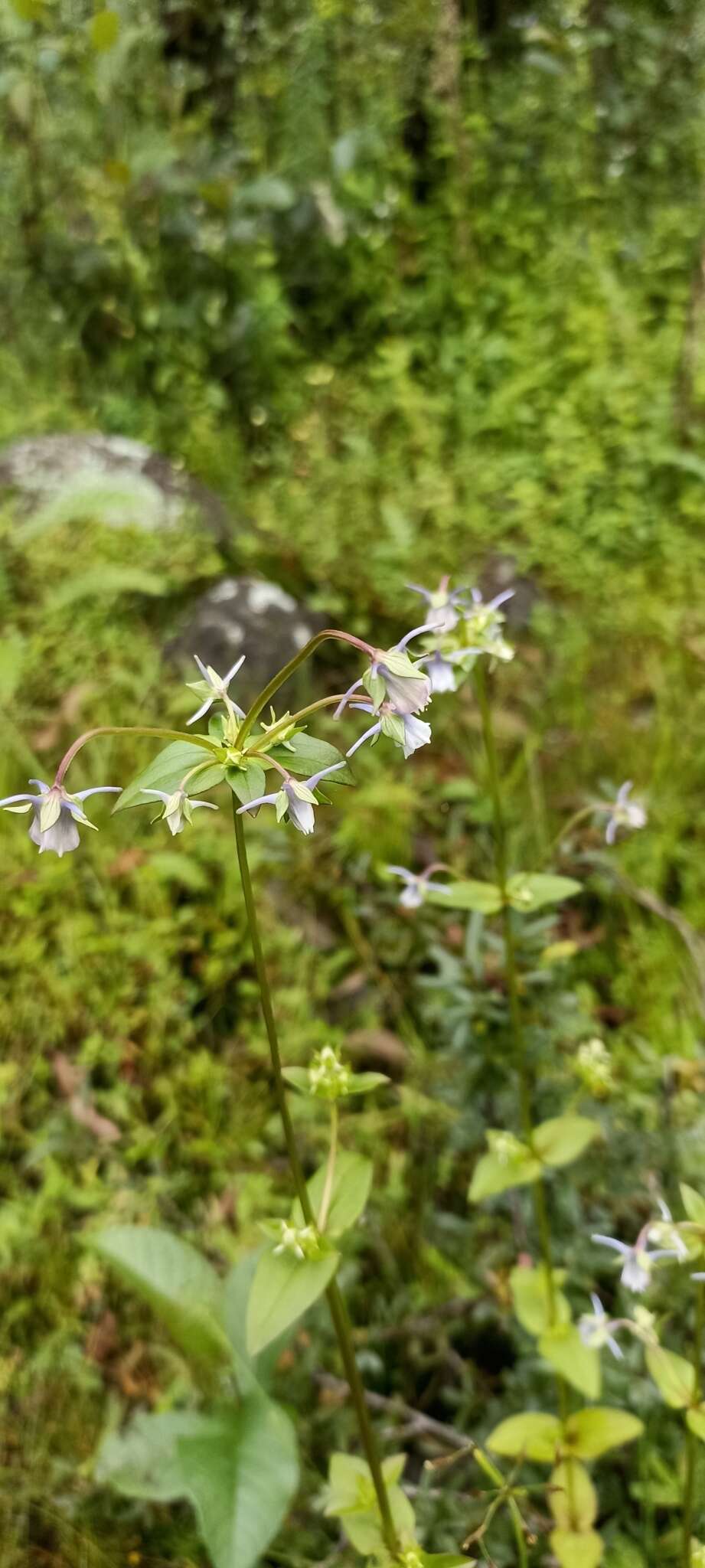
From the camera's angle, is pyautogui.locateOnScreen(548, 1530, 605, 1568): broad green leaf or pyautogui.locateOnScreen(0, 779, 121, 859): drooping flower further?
pyautogui.locateOnScreen(548, 1530, 605, 1568): broad green leaf

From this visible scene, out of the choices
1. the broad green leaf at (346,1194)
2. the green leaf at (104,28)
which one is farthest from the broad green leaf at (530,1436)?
the green leaf at (104,28)

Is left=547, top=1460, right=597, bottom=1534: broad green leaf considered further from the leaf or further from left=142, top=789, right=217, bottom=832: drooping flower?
left=142, top=789, right=217, bottom=832: drooping flower

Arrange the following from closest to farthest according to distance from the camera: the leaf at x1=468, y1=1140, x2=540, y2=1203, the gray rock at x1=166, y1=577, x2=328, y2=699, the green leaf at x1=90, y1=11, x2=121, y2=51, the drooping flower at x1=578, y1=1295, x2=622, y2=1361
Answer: the drooping flower at x1=578, y1=1295, x2=622, y2=1361
the leaf at x1=468, y1=1140, x2=540, y2=1203
the gray rock at x1=166, y1=577, x2=328, y2=699
the green leaf at x1=90, y1=11, x2=121, y2=51

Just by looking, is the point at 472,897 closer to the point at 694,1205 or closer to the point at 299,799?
the point at 694,1205

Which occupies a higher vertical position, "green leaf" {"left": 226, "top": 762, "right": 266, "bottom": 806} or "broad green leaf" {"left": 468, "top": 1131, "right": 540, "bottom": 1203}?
"green leaf" {"left": 226, "top": 762, "right": 266, "bottom": 806}

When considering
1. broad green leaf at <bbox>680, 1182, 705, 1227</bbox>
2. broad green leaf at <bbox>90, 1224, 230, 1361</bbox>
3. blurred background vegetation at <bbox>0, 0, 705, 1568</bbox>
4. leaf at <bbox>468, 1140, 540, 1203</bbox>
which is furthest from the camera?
blurred background vegetation at <bbox>0, 0, 705, 1568</bbox>

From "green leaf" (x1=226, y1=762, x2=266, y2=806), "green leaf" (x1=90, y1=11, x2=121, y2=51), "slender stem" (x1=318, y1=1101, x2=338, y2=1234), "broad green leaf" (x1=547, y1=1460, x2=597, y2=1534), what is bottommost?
"broad green leaf" (x1=547, y1=1460, x2=597, y2=1534)

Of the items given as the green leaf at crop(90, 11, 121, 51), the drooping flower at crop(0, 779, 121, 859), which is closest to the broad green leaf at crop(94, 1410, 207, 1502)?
the drooping flower at crop(0, 779, 121, 859)

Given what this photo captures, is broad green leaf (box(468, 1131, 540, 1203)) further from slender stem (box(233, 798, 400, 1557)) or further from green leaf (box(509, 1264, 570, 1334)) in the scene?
slender stem (box(233, 798, 400, 1557))
